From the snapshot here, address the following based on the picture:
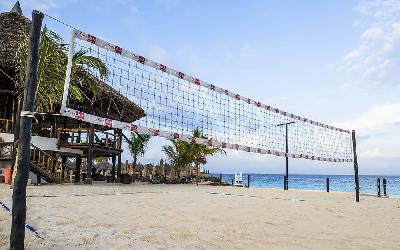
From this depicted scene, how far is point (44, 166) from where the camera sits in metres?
15.5

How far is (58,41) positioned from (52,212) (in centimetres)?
771

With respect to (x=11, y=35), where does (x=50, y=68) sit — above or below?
below

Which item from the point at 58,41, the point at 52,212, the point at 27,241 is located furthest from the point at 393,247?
the point at 58,41

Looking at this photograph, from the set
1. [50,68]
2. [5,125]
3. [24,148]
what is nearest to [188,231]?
[24,148]

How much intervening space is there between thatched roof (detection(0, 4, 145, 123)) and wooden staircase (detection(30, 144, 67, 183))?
3.10 metres

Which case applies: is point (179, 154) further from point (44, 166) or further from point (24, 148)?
point (24, 148)

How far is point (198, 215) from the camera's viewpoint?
5707 millimetres

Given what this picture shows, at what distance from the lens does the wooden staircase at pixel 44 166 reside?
14.2m

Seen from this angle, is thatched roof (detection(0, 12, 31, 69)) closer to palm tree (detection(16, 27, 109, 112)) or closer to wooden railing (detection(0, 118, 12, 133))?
wooden railing (detection(0, 118, 12, 133))

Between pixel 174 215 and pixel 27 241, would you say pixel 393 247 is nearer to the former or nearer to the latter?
pixel 174 215

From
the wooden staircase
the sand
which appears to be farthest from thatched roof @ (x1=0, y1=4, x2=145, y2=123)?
the sand

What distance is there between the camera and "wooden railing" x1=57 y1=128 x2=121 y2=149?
1817cm

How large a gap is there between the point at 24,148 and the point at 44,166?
45.3 ft

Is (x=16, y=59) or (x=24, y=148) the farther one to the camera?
(x=16, y=59)
